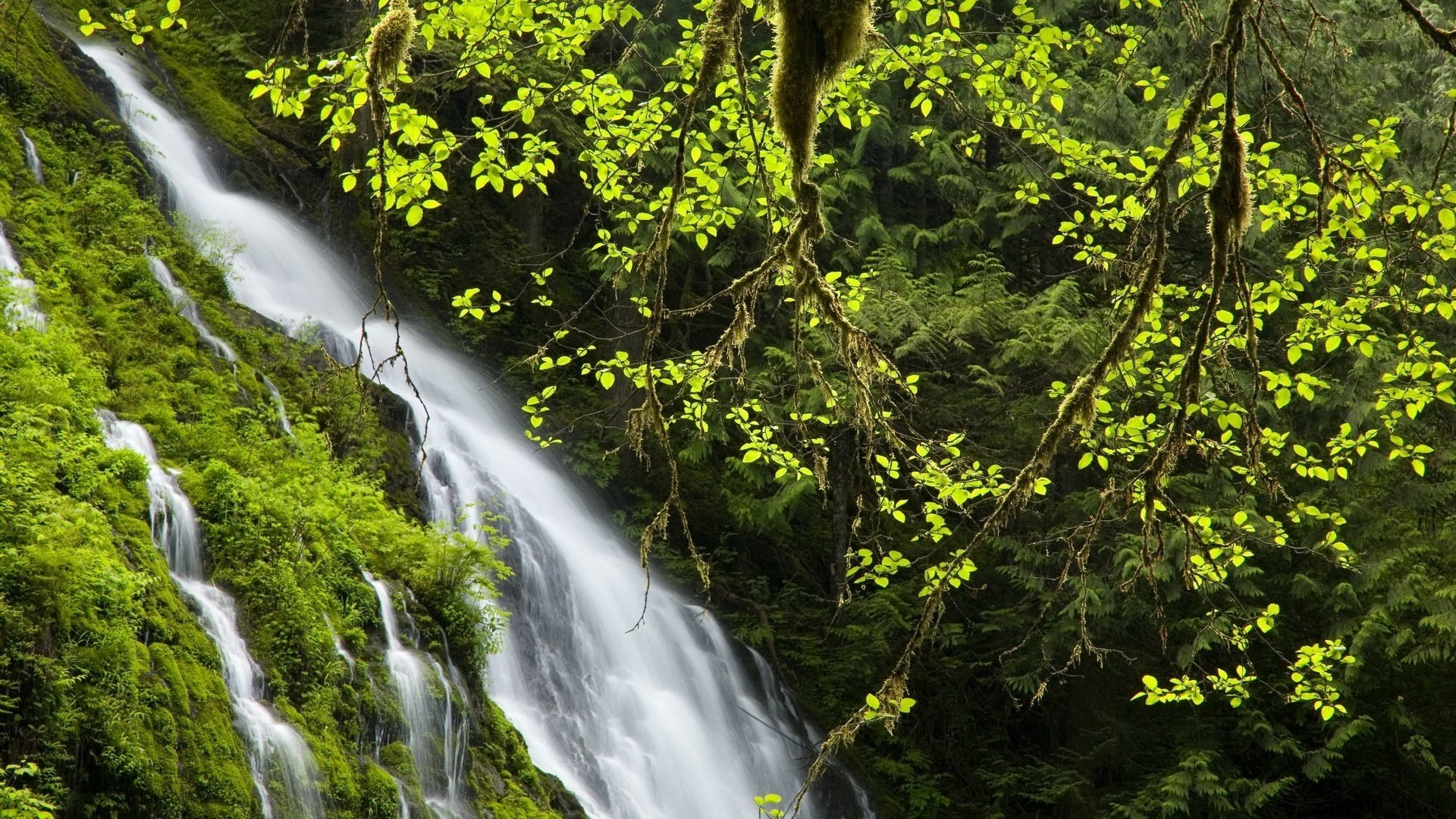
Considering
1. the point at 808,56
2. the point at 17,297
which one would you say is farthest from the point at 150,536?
the point at 808,56

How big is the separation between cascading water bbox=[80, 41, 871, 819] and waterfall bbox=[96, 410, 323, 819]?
2.30m

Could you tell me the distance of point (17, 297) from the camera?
6871 mm

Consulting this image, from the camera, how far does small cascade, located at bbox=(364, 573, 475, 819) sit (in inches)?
257

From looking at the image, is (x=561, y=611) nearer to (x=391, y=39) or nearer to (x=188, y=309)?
(x=188, y=309)

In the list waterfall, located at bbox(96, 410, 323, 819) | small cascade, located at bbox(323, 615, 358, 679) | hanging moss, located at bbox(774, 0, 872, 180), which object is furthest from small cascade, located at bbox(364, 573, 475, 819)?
hanging moss, located at bbox(774, 0, 872, 180)

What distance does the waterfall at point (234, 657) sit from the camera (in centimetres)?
543

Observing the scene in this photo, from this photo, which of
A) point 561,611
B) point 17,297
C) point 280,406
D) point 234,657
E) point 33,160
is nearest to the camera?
point 234,657

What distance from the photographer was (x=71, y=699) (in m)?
4.60

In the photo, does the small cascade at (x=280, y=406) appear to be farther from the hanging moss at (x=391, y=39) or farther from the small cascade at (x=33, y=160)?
the hanging moss at (x=391, y=39)

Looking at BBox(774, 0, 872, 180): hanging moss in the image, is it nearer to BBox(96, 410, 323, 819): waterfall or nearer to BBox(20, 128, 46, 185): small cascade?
BBox(96, 410, 323, 819): waterfall

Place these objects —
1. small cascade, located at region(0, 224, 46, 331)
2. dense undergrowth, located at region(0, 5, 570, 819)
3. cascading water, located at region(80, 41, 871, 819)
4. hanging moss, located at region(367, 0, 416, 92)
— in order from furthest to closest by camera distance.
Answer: cascading water, located at region(80, 41, 871, 819)
small cascade, located at region(0, 224, 46, 331)
dense undergrowth, located at region(0, 5, 570, 819)
hanging moss, located at region(367, 0, 416, 92)

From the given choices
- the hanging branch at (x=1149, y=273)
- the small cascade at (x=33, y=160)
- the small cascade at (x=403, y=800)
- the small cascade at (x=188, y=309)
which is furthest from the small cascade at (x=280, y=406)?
the hanging branch at (x=1149, y=273)

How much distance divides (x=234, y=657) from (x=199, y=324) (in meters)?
3.71

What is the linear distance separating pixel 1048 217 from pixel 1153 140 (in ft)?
7.26
